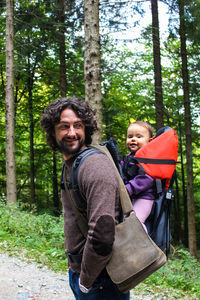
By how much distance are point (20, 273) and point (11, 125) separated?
304 inches

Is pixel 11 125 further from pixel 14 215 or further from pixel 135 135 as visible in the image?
pixel 135 135

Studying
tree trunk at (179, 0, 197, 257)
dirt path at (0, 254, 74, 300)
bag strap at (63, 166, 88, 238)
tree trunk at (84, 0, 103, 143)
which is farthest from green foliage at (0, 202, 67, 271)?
tree trunk at (179, 0, 197, 257)

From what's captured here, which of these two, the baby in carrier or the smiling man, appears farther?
the baby in carrier

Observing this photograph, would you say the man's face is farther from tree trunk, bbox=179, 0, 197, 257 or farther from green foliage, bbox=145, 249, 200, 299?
tree trunk, bbox=179, 0, 197, 257

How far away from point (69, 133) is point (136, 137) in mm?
859

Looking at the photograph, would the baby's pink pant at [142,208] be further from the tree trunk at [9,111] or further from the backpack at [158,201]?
the tree trunk at [9,111]

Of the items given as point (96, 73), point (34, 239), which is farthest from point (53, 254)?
point (96, 73)

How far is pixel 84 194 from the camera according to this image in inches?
68.5

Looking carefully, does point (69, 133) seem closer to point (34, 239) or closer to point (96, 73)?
point (96, 73)

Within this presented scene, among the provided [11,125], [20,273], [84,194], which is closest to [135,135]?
[84,194]

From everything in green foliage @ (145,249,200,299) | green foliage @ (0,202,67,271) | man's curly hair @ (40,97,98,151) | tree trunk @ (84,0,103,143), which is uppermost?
tree trunk @ (84,0,103,143)

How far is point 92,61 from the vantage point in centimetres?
552

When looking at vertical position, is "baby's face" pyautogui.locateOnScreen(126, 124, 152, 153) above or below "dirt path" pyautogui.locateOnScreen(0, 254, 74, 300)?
above

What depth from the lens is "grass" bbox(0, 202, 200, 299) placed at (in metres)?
4.57
